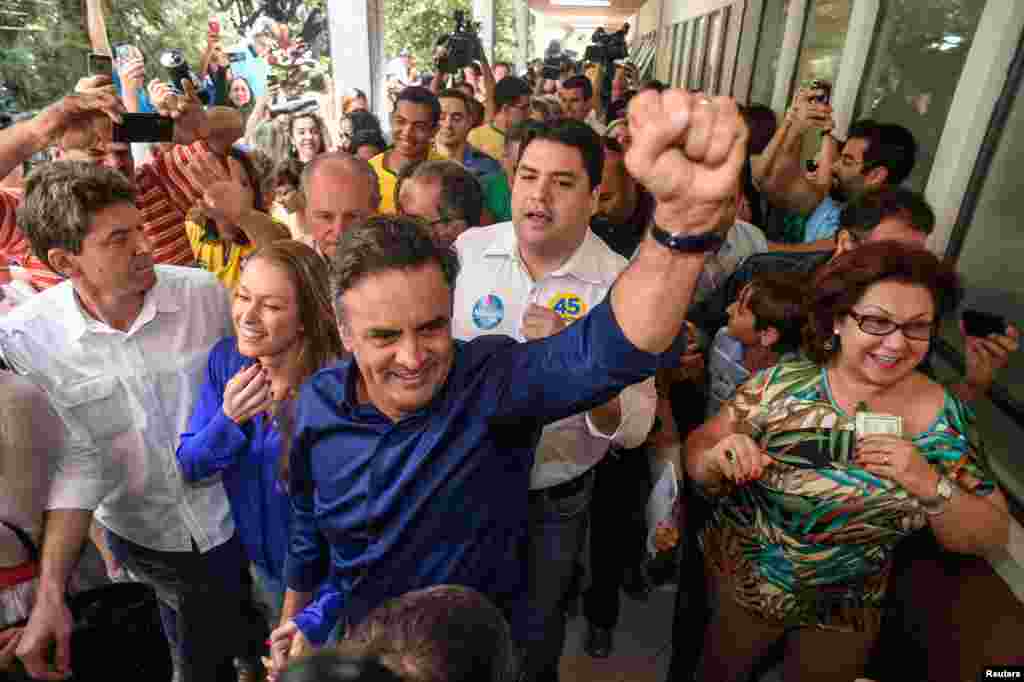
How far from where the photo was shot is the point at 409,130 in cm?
372

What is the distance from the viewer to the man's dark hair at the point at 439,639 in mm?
651

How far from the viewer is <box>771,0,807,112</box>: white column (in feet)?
18.9

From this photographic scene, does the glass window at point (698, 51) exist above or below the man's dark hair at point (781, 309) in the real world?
above

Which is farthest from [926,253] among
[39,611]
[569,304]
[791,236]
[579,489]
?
[39,611]

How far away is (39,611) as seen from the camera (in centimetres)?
145

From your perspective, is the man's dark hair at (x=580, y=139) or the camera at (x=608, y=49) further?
the camera at (x=608, y=49)

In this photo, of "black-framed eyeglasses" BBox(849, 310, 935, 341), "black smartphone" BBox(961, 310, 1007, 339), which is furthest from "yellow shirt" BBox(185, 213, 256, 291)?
"black smartphone" BBox(961, 310, 1007, 339)

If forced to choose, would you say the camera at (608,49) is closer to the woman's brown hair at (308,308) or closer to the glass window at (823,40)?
the glass window at (823,40)

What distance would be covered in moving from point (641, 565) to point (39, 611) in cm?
223

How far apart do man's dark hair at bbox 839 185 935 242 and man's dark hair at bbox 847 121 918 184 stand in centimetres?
82

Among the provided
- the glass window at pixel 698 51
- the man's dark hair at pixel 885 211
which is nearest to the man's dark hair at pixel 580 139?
the man's dark hair at pixel 885 211

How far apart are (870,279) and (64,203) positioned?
2130 millimetres

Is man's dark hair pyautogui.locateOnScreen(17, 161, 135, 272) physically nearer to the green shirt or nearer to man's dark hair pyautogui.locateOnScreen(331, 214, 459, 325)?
man's dark hair pyautogui.locateOnScreen(331, 214, 459, 325)

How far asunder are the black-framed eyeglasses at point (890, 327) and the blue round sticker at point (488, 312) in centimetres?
111
